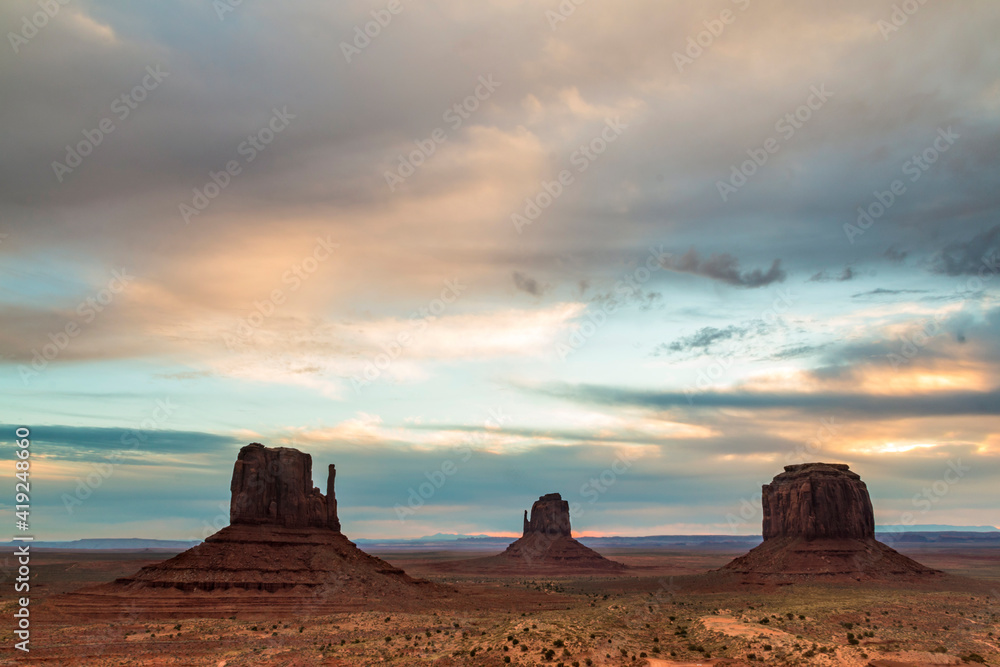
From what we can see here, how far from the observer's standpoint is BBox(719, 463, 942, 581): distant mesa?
98.1 meters

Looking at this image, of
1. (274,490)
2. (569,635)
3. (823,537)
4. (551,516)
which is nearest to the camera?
(569,635)

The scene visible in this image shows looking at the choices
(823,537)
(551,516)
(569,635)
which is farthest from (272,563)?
(551,516)

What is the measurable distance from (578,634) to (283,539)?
4984cm

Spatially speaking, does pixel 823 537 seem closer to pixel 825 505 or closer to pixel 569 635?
pixel 825 505

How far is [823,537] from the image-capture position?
4151 inches

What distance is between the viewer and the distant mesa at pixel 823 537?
9806 cm

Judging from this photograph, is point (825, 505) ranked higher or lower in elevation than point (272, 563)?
higher

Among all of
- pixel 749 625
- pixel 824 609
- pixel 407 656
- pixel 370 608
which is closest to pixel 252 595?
pixel 370 608

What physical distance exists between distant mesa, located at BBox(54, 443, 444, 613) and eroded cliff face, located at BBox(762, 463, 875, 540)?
5777cm

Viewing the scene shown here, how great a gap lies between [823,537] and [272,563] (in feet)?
257

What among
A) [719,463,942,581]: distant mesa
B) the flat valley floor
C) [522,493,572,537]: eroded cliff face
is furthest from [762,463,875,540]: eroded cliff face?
[522,493,572,537]: eroded cliff face

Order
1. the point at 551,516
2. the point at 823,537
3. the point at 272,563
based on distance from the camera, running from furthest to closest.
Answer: the point at 551,516 < the point at 823,537 < the point at 272,563

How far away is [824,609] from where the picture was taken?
A: 62062mm

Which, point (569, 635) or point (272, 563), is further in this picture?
point (272, 563)
